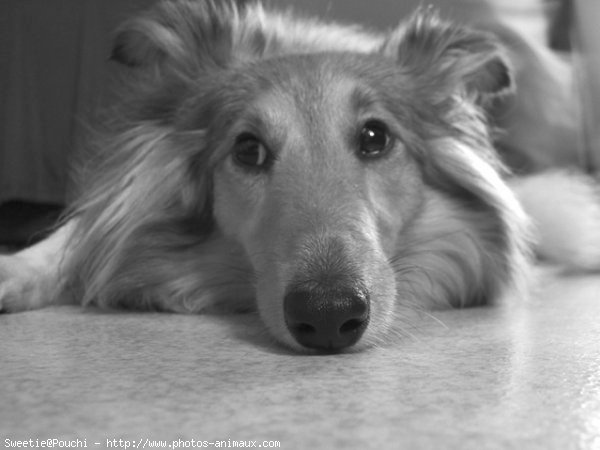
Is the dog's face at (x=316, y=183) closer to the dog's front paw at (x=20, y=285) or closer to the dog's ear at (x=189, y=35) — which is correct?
the dog's ear at (x=189, y=35)

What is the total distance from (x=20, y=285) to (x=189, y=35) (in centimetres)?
87

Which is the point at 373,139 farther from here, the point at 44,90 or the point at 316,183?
the point at 44,90

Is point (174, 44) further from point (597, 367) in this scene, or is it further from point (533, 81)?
point (533, 81)

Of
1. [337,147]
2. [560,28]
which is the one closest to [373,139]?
[337,147]

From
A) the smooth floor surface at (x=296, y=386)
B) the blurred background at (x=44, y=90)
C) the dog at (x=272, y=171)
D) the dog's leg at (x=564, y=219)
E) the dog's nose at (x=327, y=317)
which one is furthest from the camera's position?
the blurred background at (x=44, y=90)

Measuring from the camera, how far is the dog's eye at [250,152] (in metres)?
2.01

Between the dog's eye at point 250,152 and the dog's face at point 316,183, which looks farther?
the dog's eye at point 250,152

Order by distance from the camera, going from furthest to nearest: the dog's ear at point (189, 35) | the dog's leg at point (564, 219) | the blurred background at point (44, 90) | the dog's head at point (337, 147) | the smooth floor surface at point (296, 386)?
the blurred background at point (44, 90) → the dog's leg at point (564, 219) → the dog's ear at point (189, 35) → the dog's head at point (337, 147) → the smooth floor surface at point (296, 386)

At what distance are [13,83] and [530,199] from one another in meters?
2.60

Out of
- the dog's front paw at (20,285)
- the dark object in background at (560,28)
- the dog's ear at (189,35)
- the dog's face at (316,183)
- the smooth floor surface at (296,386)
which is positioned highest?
the dark object in background at (560,28)

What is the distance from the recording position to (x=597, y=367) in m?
1.39

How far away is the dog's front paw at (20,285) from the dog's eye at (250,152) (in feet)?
2.03

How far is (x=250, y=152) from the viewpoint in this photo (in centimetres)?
203

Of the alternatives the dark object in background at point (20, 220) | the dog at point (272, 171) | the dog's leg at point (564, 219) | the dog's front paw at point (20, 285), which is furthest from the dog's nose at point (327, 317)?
the dark object in background at point (20, 220)
